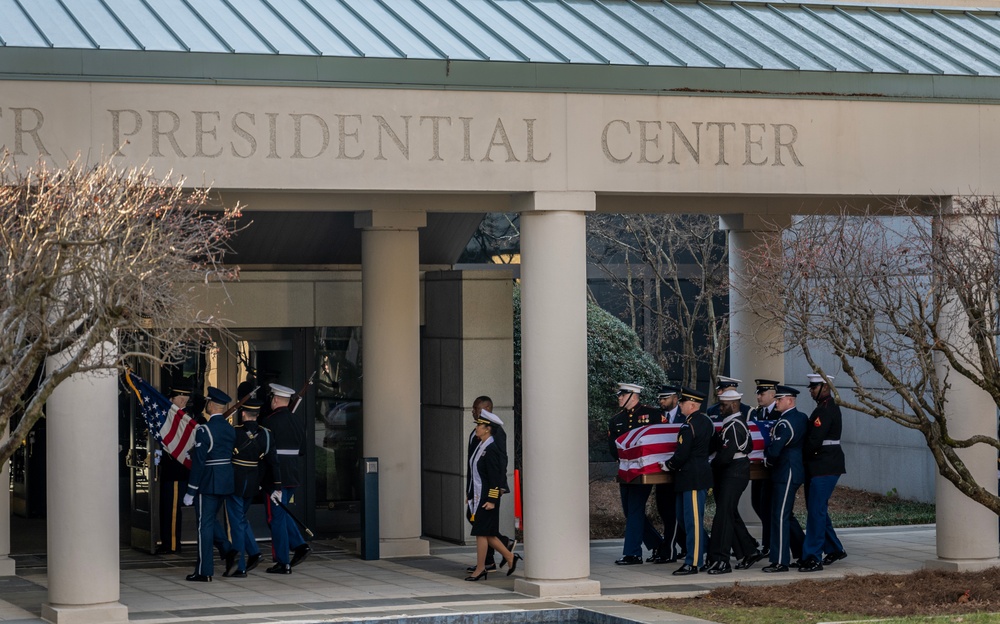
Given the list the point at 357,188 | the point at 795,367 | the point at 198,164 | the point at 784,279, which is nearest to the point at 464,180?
the point at 357,188

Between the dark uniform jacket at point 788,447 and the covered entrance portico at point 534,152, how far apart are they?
4.84 ft

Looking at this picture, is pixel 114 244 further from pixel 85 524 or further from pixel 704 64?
pixel 704 64

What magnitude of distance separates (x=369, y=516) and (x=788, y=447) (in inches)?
175

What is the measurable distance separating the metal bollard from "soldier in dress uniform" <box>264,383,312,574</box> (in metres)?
0.82

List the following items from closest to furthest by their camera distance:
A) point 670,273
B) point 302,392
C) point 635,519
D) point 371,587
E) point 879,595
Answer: point 879,595, point 371,587, point 635,519, point 302,392, point 670,273

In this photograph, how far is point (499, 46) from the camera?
1322 centimetres

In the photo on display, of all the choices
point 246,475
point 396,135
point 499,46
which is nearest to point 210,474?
point 246,475

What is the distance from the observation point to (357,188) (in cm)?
1251

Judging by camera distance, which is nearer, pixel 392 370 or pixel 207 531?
pixel 207 531

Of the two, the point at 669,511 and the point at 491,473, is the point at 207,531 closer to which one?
the point at 491,473

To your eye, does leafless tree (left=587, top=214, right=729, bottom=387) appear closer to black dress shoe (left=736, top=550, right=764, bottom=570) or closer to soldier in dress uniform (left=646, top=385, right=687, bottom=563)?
soldier in dress uniform (left=646, top=385, right=687, bottom=563)

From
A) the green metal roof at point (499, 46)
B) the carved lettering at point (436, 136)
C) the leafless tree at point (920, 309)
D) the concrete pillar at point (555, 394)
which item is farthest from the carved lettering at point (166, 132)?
the leafless tree at point (920, 309)

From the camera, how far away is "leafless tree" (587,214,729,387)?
80.4ft

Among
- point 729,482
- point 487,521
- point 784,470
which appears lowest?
point 487,521
